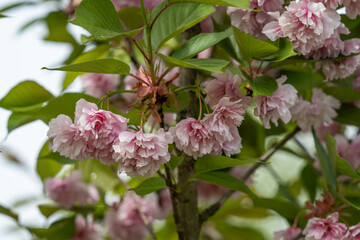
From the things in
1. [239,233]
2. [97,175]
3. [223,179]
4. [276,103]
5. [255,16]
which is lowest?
[239,233]

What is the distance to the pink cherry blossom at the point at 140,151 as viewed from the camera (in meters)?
0.66

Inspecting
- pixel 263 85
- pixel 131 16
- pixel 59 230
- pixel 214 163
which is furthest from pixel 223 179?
pixel 59 230

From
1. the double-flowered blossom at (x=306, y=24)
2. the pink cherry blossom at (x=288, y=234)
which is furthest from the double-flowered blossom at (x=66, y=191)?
the double-flowered blossom at (x=306, y=24)

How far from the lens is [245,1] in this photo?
667mm

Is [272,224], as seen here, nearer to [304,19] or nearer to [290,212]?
[290,212]

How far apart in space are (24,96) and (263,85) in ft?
1.74

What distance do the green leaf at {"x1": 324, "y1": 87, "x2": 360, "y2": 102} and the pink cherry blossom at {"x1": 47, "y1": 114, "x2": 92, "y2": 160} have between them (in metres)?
0.56

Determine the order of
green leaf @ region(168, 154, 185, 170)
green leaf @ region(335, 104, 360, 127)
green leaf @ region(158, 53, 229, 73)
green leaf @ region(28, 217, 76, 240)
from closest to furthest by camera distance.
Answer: green leaf @ region(158, 53, 229, 73) < green leaf @ region(168, 154, 185, 170) < green leaf @ region(335, 104, 360, 127) < green leaf @ region(28, 217, 76, 240)

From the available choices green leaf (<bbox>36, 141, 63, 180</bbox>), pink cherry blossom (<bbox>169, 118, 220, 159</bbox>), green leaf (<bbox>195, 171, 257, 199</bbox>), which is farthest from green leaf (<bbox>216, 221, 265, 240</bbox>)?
pink cherry blossom (<bbox>169, 118, 220, 159</bbox>)

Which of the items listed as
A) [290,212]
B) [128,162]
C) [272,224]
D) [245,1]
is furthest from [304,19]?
[272,224]

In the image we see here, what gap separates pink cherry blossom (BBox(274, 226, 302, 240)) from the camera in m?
0.96

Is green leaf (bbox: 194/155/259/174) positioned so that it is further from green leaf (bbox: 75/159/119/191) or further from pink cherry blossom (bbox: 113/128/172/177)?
green leaf (bbox: 75/159/119/191)

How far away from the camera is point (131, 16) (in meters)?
0.97

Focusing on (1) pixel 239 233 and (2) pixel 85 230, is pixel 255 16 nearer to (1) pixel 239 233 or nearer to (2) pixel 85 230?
(2) pixel 85 230
